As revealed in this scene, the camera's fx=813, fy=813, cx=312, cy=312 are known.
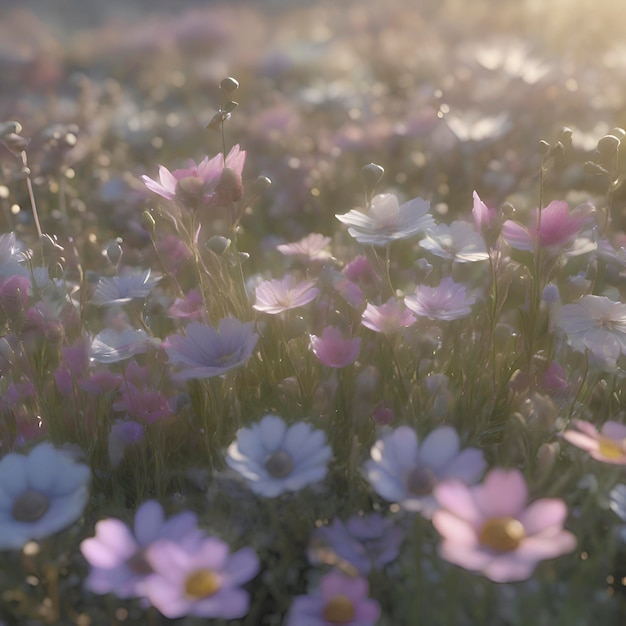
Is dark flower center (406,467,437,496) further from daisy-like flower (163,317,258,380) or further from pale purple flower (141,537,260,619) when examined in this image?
daisy-like flower (163,317,258,380)

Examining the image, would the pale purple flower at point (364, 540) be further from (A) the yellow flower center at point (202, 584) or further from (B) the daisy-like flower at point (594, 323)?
(B) the daisy-like flower at point (594, 323)

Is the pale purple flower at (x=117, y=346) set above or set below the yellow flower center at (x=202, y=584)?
below

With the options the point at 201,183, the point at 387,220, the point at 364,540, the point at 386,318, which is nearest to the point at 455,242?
the point at 387,220

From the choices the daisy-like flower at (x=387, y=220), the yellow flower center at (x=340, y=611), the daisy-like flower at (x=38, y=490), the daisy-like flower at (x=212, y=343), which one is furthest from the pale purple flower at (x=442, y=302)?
the daisy-like flower at (x=38, y=490)

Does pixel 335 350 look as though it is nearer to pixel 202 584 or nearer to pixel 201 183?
pixel 201 183

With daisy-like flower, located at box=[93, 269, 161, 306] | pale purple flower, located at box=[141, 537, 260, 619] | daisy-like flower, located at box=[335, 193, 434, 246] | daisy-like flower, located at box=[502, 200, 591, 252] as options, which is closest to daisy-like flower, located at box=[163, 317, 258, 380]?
daisy-like flower, located at box=[93, 269, 161, 306]

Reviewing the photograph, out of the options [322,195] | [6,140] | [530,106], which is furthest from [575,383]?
[530,106]
